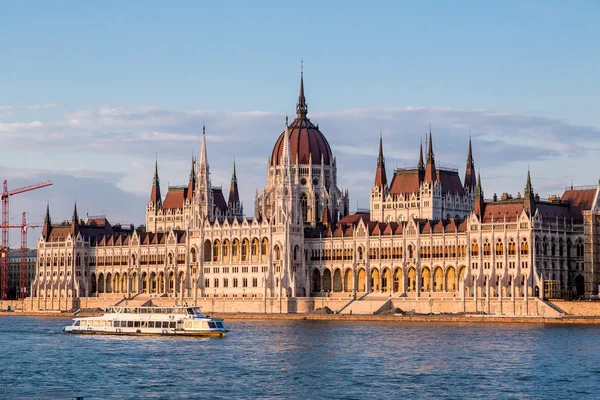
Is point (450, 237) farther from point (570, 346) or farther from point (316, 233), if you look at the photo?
point (570, 346)

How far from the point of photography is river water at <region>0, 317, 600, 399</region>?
86.3 m

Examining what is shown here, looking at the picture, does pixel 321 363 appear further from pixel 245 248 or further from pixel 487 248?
pixel 245 248

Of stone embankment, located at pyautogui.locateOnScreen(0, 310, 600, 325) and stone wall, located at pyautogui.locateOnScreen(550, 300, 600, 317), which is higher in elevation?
stone wall, located at pyautogui.locateOnScreen(550, 300, 600, 317)

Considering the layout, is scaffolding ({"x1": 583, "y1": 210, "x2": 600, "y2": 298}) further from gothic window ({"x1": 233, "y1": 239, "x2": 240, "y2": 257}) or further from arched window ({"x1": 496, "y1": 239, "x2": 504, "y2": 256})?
gothic window ({"x1": 233, "y1": 239, "x2": 240, "y2": 257})

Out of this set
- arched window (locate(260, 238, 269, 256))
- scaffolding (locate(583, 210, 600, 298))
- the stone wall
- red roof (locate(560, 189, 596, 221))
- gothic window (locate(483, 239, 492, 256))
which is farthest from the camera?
arched window (locate(260, 238, 269, 256))

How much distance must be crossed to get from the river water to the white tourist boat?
2325 millimetres

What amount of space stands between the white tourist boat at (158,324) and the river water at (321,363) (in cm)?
→ 232

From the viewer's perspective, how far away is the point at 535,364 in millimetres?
101000

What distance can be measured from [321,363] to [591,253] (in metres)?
68.6

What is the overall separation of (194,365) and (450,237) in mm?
77258

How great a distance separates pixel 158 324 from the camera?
137 meters

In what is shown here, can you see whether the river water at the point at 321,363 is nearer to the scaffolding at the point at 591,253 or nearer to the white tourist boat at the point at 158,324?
the white tourist boat at the point at 158,324

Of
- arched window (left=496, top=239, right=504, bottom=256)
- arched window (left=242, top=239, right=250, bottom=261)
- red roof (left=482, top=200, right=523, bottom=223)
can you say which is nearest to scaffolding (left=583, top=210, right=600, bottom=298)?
red roof (left=482, top=200, right=523, bottom=223)

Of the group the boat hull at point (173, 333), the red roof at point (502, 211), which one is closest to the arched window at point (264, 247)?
the red roof at point (502, 211)
